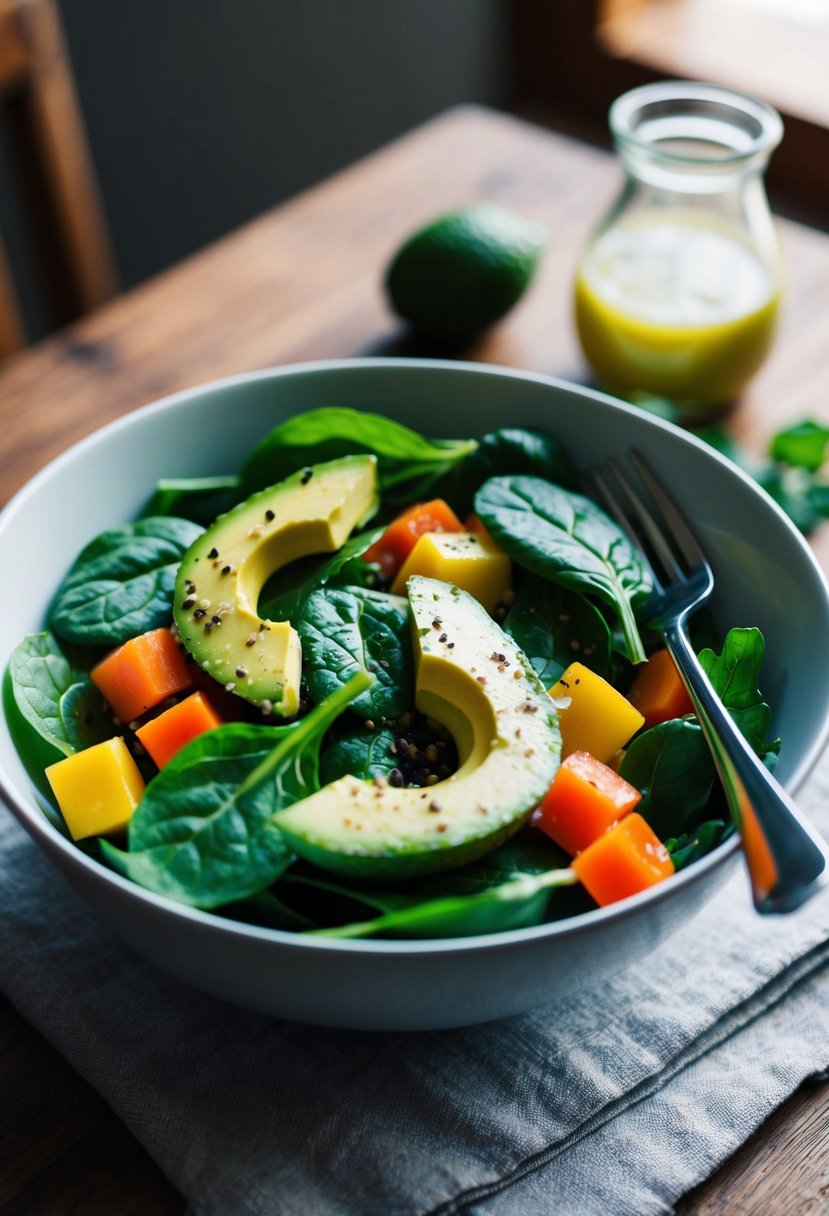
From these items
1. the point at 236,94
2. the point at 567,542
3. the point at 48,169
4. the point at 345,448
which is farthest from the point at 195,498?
the point at 236,94

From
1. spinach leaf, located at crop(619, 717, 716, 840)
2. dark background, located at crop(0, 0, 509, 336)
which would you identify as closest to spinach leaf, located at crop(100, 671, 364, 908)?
spinach leaf, located at crop(619, 717, 716, 840)

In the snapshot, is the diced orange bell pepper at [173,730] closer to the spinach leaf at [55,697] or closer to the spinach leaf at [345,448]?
the spinach leaf at [55,697]

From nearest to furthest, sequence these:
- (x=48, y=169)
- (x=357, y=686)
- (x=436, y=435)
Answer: (x=357, y=686), (x=436, y=435), (x=48, y=169)

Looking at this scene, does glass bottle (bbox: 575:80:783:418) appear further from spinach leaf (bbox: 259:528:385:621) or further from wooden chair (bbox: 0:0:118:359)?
wooden chair (bbox: 0:0:118:359)

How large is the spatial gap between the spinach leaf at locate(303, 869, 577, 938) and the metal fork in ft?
0.50

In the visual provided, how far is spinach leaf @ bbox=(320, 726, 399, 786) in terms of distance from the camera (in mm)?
1099

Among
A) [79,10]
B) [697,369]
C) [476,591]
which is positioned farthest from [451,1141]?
[79,10]

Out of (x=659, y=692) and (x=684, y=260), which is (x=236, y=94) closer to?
(x=684, y=260)

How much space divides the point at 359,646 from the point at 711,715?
0.34m

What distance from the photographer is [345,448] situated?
140cm

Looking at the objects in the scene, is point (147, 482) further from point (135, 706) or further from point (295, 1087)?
point (295, 1087)

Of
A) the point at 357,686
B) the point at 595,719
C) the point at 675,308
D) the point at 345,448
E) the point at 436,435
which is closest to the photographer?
the point at 357,686

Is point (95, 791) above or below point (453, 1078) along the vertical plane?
above

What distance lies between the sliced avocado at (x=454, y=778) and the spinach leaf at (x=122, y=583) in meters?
0.28
